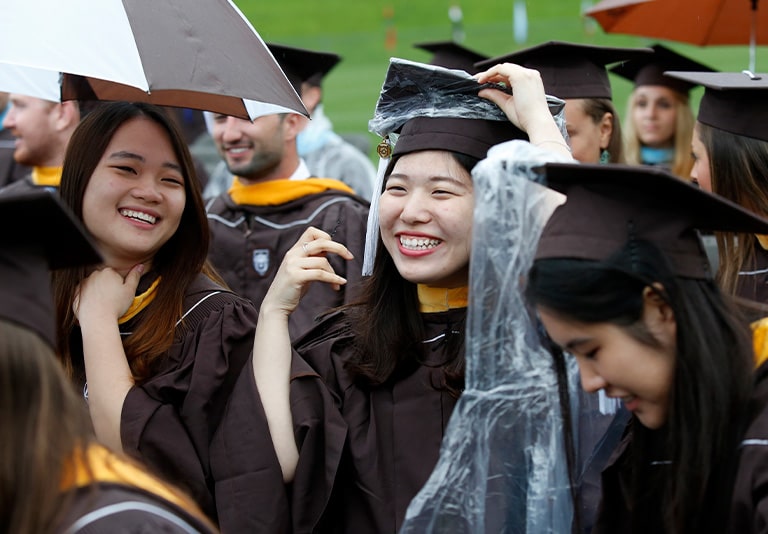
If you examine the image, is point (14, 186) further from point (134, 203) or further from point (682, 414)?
point (682, 414)

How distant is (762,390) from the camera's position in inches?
97.3

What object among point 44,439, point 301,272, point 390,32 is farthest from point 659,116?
A: point 390,32

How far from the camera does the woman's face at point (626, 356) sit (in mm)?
2445

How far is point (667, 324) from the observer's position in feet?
8.09

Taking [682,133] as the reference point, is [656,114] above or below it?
above

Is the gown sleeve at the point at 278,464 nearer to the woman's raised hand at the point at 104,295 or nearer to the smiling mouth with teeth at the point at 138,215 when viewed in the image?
the woman's raised hand at the point at 104,295

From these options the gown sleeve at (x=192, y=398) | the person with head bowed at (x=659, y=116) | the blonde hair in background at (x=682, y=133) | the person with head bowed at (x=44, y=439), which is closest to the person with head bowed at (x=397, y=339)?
the gown sleeve at (x=192, y=398)

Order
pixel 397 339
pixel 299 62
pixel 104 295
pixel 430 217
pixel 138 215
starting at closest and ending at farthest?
pixel 430 217, pixel 397 339, pixel 104 295, pixel 138 215, pixel 299 62

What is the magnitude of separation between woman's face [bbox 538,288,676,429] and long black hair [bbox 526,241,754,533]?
18 millimetres

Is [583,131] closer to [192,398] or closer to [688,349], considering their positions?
[192,398]

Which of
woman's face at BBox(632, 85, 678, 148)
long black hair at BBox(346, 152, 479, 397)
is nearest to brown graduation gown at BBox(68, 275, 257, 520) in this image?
long black hair at BBox(346, 152, 479, 397)

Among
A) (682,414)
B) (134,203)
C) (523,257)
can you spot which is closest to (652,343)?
(682,414)

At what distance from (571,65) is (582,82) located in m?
0.10

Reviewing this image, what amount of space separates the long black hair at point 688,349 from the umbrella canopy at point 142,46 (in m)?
1.35
